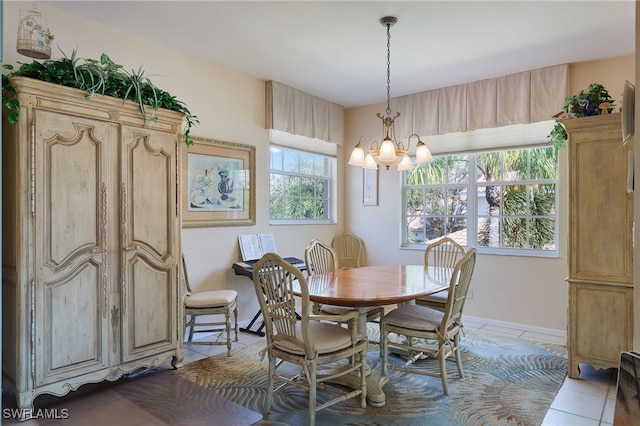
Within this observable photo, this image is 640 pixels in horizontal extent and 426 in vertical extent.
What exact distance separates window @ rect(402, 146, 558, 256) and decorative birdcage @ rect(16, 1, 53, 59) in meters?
3.99

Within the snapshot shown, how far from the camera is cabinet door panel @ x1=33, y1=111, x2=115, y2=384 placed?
7.98ft

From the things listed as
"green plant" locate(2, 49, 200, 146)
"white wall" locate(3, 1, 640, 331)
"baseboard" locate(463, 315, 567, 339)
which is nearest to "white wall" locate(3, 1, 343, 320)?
"white wall" locate(3, 1, 640, 331)

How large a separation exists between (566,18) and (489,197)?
2047mm

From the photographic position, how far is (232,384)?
2873 millimetres

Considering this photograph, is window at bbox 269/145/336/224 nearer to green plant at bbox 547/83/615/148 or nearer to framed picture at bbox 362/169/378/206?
framed picture at bbox 362/169/378/206

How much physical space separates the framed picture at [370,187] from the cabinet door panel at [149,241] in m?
2.92

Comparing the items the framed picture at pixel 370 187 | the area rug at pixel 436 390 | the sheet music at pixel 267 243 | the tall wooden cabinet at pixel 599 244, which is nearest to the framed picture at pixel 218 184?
the sheet music at pixel 267 243

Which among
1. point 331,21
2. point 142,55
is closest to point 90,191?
point 142,55

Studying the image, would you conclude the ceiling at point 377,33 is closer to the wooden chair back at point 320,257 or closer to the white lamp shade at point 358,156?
the white lamp shade at point 358,156

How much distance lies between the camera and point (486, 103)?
438 cm

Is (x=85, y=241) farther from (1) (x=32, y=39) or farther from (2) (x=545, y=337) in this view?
(2) (x=545, y=337)

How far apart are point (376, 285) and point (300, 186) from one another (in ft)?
8.26

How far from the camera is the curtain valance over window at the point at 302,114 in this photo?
4512mm

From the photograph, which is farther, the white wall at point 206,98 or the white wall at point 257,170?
the white wall at point 257,170
